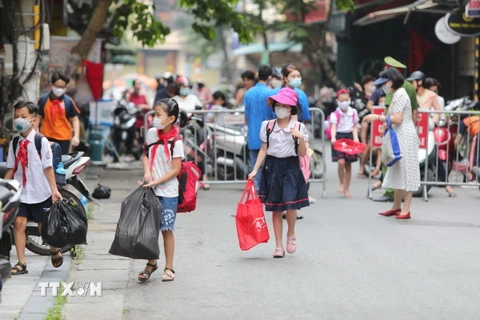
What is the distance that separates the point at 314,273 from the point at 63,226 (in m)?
2.15

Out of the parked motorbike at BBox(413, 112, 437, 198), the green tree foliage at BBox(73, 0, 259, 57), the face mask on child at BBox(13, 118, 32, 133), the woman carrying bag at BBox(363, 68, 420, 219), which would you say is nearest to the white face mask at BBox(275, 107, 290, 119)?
the face mask on child at BBox(13, 118, 32, 133)

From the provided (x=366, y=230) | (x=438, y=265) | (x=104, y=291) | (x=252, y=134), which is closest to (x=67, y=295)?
(x=104, y=291)

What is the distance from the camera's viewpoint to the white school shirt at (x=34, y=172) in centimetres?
880

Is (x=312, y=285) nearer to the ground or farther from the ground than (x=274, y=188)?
nearer to the ground

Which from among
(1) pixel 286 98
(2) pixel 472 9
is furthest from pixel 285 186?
(2) pixel 472 9

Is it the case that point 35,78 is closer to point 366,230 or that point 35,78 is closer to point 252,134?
point 252,134

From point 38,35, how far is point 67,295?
274 inches

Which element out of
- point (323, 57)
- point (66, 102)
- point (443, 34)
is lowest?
point (66, 102)

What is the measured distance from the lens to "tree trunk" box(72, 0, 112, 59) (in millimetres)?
17547

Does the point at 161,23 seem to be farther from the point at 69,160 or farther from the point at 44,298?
the point at 44,298

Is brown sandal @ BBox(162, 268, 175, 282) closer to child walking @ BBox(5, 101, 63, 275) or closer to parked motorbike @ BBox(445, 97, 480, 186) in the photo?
child walking @ BBox(5, 101, 63, 275)

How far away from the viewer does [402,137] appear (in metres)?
12.4

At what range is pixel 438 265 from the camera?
9344 mm

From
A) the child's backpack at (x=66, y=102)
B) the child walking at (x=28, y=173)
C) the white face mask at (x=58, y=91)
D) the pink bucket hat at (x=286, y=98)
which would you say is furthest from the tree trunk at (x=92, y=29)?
the child walking at (x=28, y=173)
